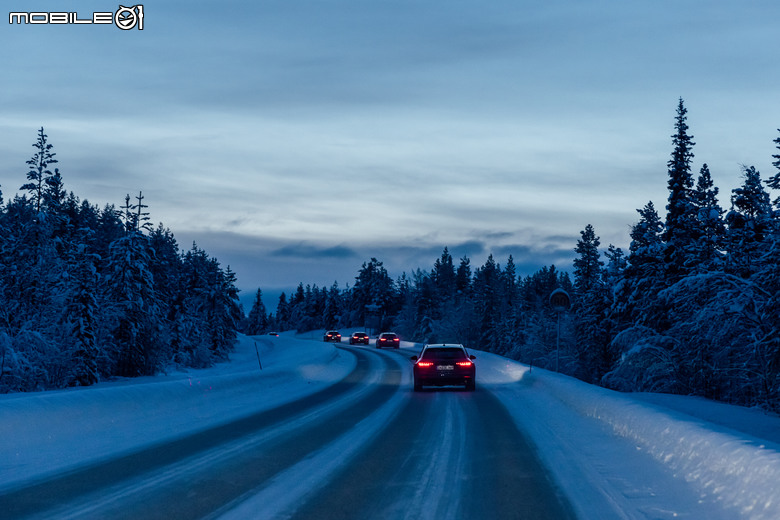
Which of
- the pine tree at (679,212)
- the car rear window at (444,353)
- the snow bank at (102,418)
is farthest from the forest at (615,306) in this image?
the snow bank at (102,418)

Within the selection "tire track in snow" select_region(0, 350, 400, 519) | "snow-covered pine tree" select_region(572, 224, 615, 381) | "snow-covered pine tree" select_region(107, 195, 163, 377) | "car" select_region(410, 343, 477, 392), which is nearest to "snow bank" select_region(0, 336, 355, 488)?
"tire track in snow" select_region(0, 350, 400, 519)

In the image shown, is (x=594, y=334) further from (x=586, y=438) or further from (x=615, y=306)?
(x=586, y=438)

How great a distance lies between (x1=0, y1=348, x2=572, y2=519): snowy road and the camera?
7301mm

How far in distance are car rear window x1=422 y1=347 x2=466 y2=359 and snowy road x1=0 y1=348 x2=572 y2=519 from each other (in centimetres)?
906

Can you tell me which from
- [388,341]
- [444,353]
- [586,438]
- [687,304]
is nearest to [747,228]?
[687,304]

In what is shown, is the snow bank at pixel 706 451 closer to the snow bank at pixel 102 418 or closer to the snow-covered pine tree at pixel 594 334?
the snow bank at pixel 102 418

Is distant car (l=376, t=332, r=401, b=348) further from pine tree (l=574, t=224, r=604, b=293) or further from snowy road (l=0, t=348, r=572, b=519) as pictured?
snowy road (l=0, t=348, r=572, b=519)

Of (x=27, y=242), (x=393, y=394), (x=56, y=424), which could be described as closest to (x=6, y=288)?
(x=27, y=242)

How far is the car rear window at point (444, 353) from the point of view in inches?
963

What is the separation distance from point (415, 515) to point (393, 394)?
16273 mm

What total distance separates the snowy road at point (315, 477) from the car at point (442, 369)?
8.70 metres

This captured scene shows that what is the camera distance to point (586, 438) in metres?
12.8

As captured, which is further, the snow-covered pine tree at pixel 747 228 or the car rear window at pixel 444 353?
the snow-covered pine tree at pixel 747 228

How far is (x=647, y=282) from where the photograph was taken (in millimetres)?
45812
